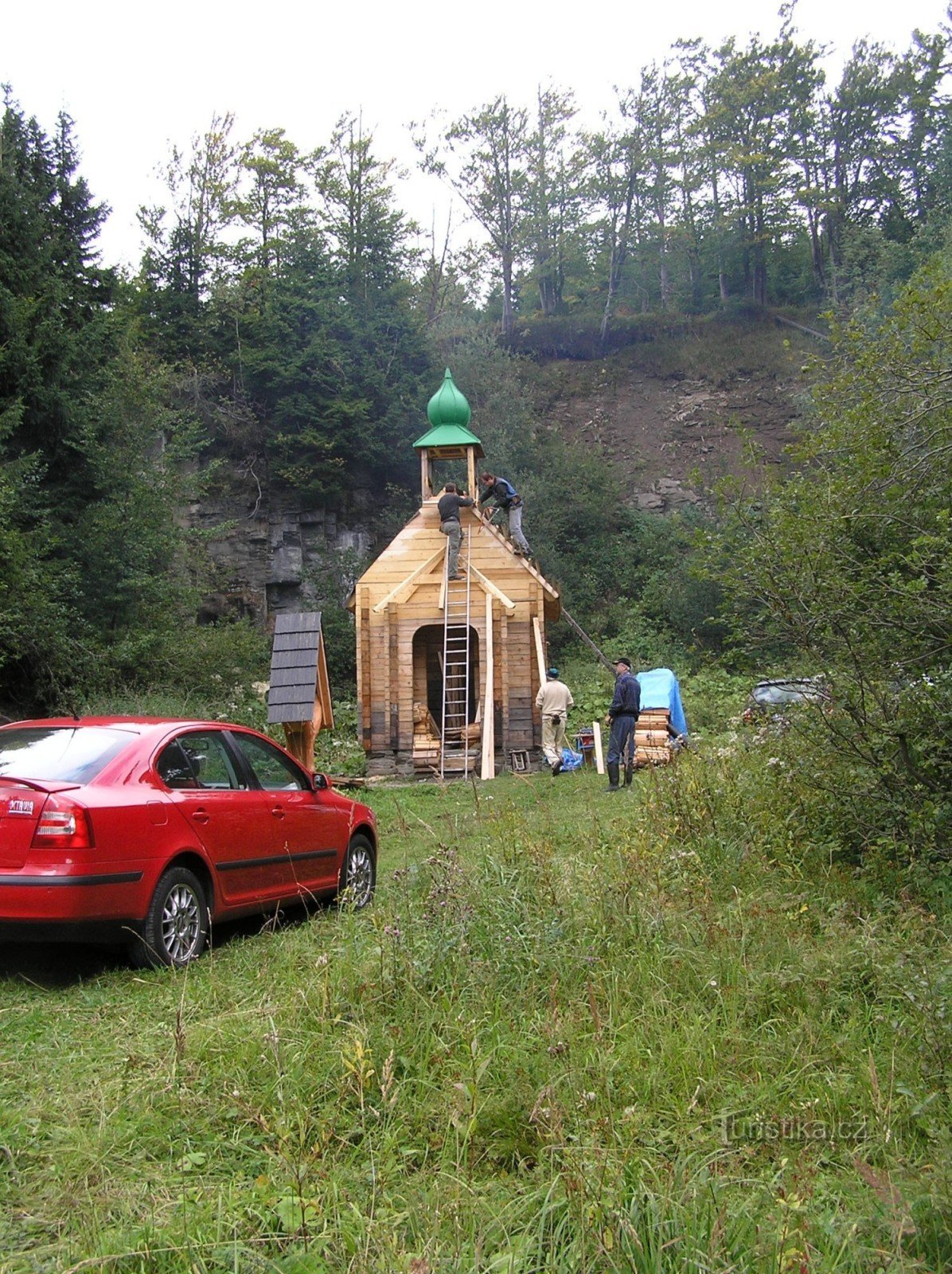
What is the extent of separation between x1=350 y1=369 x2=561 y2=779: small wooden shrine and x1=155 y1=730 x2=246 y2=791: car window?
11513mm

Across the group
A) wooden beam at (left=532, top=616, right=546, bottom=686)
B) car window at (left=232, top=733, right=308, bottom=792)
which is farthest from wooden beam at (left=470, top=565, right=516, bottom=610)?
car window at (left=232, top=733, right=308, bottom=792)

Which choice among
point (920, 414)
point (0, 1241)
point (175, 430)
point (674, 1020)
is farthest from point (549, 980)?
point (175, 430)

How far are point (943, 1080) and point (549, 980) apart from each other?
5.30 feet

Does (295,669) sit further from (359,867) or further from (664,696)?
(664,696)

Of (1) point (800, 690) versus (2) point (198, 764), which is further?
(1) point (800, 690)

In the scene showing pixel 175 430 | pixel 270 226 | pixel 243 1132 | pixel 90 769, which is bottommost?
pixel 243 1132

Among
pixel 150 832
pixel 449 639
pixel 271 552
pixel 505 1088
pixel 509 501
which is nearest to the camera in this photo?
pixel 505 1088

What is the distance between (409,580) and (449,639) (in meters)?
1.57

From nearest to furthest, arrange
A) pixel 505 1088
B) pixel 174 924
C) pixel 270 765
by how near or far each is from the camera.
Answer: pixel 505 1088, pixel 174 924, pixel 270 765

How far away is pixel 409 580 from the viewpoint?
60.9ft

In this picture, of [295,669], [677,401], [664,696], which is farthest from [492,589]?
[677,401]

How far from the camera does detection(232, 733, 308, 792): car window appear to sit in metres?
6.92

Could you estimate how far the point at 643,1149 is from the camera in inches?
125

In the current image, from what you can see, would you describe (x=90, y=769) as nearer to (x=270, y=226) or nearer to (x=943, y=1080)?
(x=943, y=1080)
